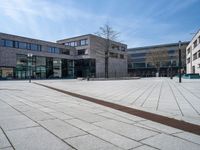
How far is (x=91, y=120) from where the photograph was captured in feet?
18.8

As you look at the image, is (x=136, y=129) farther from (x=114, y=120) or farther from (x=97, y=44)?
(x=97, y=44)

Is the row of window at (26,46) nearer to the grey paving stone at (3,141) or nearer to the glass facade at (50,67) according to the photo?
the glass facade at (50,67)

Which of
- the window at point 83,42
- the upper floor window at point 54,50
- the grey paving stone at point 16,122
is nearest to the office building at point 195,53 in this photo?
the window at point 83,42

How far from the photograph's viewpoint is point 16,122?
5375 mm

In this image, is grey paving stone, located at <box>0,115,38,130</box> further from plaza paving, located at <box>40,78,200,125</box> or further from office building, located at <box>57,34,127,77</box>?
office building, located at <box>57,34,127,77</box>

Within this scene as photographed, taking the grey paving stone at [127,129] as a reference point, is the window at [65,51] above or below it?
above

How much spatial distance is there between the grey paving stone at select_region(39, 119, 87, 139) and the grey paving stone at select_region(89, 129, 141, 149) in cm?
39

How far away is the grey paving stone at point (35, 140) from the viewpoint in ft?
12.0

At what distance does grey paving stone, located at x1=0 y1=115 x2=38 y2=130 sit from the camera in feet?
16.4

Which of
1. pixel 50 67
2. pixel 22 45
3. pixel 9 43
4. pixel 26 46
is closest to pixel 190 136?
pixel 9 43

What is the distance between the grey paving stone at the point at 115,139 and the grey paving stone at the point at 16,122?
185 centimetres

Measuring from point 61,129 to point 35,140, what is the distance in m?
0.88

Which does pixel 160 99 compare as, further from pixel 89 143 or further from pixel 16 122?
pixel 16 122

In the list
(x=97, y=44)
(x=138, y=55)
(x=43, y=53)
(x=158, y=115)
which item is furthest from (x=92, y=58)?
(x=158, y=115)
